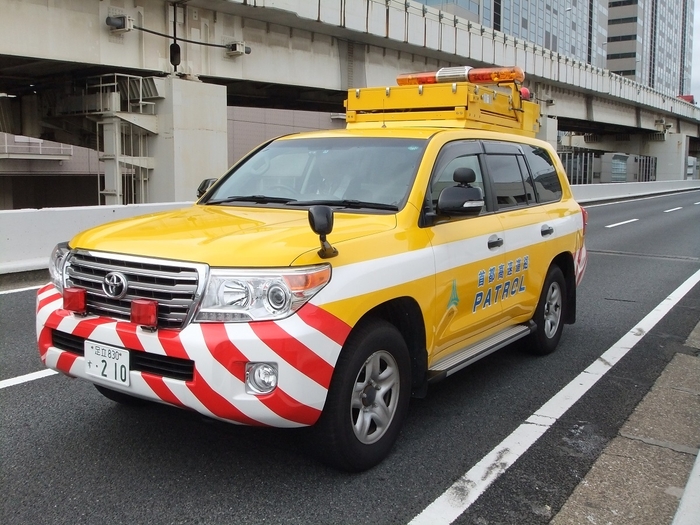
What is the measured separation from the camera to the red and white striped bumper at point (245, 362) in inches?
128

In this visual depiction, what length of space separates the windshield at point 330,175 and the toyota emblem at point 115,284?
1328mm

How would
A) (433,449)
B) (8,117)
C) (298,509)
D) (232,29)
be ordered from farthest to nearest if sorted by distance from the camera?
(8,117) → (232,29) → (433,449) → (298,509)

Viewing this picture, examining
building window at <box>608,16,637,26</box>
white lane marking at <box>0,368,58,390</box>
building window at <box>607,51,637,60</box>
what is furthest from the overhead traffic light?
building window at <box>608,16,637,26</box>

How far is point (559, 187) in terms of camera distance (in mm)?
6582

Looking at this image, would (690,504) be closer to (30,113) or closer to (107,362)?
(107,362)

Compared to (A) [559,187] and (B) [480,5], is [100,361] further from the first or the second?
(B) [480,5]

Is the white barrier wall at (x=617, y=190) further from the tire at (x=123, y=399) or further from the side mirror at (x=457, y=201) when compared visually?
the tire at (x=123, y=399)

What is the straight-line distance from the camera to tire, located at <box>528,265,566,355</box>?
236 inches

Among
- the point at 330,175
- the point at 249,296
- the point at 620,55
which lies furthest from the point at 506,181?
the point at 620,55

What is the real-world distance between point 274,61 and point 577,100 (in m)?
23.4

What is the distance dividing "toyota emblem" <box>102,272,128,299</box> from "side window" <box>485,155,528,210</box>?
283 centimetres

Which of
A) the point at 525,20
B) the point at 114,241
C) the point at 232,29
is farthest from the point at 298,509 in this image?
the point at 525,20

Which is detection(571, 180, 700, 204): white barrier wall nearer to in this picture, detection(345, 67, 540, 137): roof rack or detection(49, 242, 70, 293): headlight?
detection(345, 67, 540, 137): roof rack

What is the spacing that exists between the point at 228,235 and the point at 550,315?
3.54 meters
